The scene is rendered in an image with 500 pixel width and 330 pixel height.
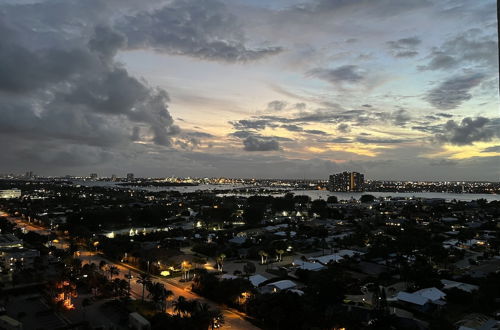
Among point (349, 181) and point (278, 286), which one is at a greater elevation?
point (349, 181)

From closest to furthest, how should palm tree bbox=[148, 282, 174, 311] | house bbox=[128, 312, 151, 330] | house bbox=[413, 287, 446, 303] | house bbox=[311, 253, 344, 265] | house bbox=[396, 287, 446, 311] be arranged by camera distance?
house bbox=[128, 312, 151, 330], palm tree bbox=[148, 282, 174, 311], house bbox=[396, 287, 446, 311], house bbox=[413, 287, 446, 303], house bbox=[311, 253, 344, 265]

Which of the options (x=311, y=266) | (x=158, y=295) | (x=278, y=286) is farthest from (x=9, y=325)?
(x=311, y=266)

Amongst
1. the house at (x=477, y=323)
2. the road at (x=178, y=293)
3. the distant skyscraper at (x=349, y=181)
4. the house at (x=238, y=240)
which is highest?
the distant skyscraper at (x=349, y=181)

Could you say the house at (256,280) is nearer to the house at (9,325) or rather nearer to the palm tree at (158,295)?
the palm tree at (158,295)

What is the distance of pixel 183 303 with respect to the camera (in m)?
13.7

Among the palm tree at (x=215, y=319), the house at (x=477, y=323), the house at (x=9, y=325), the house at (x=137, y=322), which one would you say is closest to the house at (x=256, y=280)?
the palm tree at (x=215, y=319)

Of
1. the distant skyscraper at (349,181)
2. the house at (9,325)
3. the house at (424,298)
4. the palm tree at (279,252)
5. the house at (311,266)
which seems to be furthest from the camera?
the distant skyscraper at (349,181)

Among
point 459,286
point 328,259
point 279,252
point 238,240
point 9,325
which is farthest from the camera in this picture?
point 238,240

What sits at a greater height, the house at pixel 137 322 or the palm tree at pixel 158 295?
the palm tree at pixel 158 295

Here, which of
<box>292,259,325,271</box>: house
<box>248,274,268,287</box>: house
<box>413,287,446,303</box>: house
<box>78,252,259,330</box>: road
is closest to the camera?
<box>78,252,259,330</box>: road

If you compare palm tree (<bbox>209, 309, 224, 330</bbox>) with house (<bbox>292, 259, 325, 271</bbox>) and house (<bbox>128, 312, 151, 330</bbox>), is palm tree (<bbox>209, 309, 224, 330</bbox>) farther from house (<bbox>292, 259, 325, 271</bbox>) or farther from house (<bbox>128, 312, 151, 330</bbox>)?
house (<bbox>292, 259, 325, 271</bbox>)

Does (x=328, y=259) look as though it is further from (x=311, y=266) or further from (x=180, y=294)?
(x=180, y=294)

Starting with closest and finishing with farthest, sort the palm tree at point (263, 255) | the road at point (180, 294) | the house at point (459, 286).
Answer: the road at point (180, 294) → the house at point (459, 286) → the palm tree at point (263, 255)

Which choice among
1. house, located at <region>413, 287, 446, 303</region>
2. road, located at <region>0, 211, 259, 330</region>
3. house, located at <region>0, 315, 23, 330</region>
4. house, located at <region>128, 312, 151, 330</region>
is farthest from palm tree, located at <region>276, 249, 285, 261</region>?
house, located at <region>0, 315, 23, 330</region>
